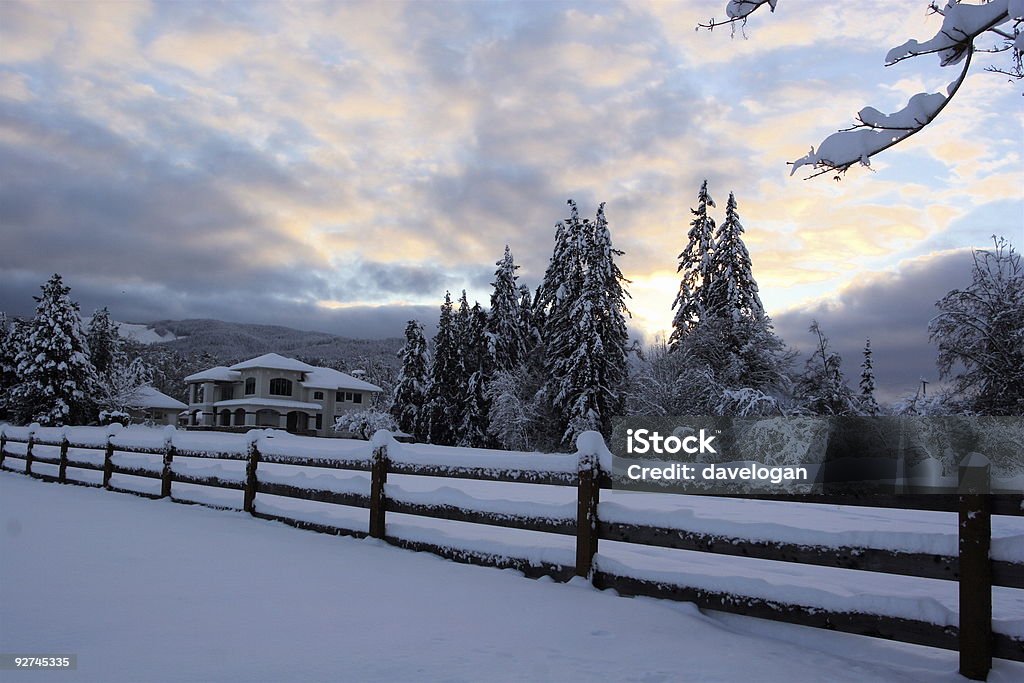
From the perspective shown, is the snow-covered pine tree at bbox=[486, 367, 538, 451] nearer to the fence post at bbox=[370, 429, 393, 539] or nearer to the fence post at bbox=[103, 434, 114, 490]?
the fence post at bbox=[103, 434, 114, 490]


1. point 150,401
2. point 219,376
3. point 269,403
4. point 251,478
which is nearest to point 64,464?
point 251,478

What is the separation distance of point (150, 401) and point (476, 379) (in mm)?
36420

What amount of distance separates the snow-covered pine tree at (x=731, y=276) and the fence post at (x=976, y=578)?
35013 mm

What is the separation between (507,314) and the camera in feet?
173

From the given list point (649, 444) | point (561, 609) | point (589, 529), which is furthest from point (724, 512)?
point (649, 444)

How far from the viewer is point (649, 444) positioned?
30828mm

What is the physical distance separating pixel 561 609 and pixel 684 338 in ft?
112

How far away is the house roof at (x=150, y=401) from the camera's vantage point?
201ft

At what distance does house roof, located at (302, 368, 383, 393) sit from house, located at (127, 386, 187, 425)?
46.5ft

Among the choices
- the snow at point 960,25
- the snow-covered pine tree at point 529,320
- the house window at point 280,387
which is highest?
the snow-covered pine tree at point 529,320

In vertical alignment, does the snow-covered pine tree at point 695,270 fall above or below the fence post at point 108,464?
above

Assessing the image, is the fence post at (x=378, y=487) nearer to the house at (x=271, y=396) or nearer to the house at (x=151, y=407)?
the house at (x=271, y=396)

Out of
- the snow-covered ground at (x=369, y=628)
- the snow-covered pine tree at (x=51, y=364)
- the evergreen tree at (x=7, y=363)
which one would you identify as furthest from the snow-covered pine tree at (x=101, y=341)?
the snow-covered ground at (x=369, y=628)

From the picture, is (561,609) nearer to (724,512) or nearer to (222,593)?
(222,593)
